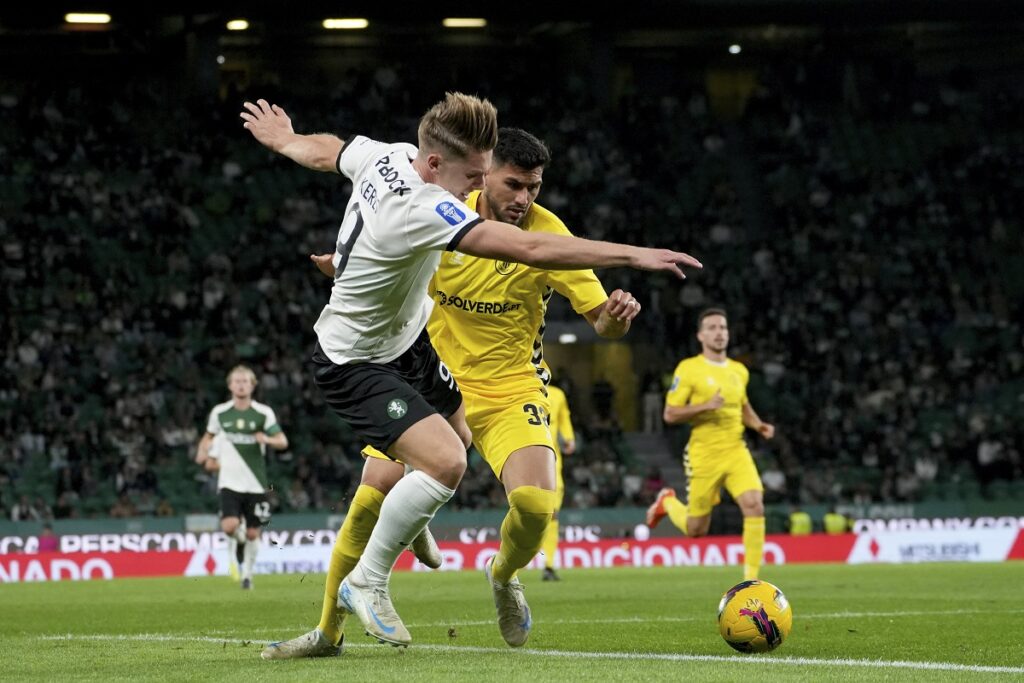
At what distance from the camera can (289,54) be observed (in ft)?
119

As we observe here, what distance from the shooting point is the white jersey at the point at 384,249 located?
6.62 meters

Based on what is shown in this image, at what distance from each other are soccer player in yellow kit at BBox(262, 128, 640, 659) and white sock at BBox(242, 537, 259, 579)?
352 inches

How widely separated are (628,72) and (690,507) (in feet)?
76.9

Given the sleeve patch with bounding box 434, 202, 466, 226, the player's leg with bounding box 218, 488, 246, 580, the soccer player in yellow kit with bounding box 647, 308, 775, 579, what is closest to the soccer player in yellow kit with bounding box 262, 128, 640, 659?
the sleeve patch with bounding box 434, 202, 466, 226

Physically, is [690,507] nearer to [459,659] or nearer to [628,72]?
[459,659]

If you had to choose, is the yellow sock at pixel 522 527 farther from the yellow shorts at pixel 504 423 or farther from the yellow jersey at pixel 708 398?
the yellow jersey at pixel 708 398

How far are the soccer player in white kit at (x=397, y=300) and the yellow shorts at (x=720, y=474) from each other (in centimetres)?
815

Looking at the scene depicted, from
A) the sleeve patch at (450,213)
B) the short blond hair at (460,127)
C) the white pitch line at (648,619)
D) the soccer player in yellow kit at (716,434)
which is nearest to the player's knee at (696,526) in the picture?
the soccer player in yellow kit at (716,434)

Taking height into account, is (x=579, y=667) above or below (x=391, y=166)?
below

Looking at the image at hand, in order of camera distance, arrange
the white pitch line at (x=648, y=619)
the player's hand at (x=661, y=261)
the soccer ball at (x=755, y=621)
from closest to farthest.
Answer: the player's hand at (x=661, y=261) < the soccer ball at (x=755, y=621) < the white pitch line at (x=648, y=619)

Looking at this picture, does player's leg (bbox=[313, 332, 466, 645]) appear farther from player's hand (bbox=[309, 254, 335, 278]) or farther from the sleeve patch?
the sleeve patch

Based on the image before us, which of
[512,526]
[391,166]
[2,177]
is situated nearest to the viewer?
[391,166]

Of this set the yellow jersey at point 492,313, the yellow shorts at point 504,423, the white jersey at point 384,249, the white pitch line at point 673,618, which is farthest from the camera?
the white pitch line at point 673,618

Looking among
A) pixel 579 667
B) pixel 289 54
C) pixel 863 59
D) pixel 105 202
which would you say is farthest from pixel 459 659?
pixel 863 59
